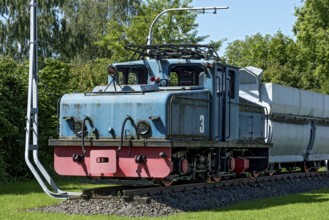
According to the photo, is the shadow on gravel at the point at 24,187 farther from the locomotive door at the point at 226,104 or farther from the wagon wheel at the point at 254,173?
the wagon wheel at the point at 254,173

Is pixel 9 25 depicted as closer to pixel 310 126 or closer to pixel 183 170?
pixel 310 126

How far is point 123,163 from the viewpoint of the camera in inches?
544

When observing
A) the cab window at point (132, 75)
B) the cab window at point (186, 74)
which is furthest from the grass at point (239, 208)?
the cab window at point (132, 75)

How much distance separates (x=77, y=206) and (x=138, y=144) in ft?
5.59

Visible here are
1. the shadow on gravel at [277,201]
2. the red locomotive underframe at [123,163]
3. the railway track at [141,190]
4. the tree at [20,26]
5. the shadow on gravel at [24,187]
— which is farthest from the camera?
the tree at [20,26]

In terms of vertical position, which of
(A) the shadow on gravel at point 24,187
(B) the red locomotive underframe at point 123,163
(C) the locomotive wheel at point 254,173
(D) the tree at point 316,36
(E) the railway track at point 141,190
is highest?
(D) the tree at point 316,36

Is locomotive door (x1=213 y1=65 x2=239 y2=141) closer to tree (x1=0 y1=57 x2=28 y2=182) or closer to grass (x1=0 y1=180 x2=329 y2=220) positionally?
grass (x1=0 y1=180 x2=329 y2=220)

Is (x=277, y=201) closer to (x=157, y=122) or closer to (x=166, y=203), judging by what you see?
(x=166, y=203)

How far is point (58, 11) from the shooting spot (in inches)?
2111

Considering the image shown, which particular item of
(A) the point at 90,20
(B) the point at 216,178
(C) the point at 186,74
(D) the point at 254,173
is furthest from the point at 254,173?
(A) the point at 90,20

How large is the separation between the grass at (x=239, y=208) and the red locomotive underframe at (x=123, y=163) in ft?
3.56

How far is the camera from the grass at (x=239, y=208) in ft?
40.9

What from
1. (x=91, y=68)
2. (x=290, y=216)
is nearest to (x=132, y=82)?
(x=290, y=216)

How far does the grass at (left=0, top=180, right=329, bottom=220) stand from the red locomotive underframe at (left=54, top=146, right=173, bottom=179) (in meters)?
1.09
